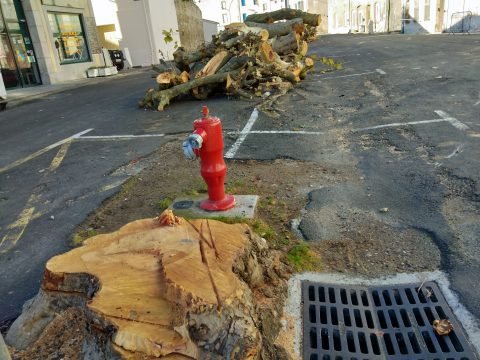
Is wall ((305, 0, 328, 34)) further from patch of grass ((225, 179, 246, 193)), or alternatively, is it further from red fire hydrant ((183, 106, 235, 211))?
red fire hydrant ((183, 106, 235, 211))

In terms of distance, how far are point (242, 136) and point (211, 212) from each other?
2.86m

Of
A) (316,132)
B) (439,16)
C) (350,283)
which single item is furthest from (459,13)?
(350,283)

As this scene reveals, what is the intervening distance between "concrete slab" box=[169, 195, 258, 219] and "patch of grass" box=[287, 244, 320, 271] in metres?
0.57

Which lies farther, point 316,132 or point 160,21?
point 160,21

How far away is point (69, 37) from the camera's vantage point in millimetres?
22109

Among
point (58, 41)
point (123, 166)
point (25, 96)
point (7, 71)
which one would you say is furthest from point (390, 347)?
point (58, 41)

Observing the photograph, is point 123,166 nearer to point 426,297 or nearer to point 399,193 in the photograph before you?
point 399,193

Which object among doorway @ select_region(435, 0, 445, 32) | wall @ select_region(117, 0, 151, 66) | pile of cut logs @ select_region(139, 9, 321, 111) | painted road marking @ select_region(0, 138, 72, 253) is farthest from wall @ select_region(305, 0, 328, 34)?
painted road marking @ select_region(0, 138, 72, 253)

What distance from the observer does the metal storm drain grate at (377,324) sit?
2250 millimetres

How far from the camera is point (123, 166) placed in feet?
17.9

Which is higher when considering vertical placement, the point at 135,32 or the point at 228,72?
the point at 135,32

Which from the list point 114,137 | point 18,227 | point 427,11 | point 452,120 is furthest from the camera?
point 427,11

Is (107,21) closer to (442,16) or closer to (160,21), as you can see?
(160,21)

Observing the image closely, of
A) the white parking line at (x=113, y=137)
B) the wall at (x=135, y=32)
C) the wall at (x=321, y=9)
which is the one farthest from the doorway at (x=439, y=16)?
the white parking line at (x=113, y=137)
